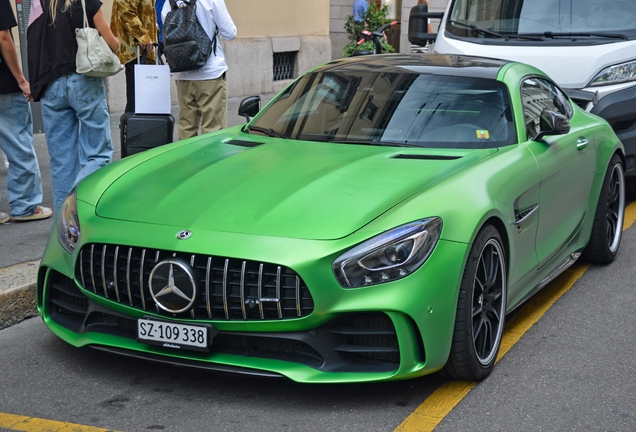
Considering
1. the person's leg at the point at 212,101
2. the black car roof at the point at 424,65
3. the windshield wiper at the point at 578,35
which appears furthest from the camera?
the windshield wiper at the point at 578,35

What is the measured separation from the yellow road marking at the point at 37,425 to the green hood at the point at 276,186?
0.90 metres

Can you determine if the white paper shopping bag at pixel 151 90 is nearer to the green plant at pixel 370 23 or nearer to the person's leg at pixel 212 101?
the person's leg at pixel 212 101

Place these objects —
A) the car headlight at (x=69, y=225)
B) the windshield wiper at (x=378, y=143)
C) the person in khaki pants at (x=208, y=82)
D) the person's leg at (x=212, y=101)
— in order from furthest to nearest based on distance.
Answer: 1. the person's leg at (x=212, y=101)
2. the person in khaki pants at (x=208, y=82)
3. the windshield wiper at (x=378, y=143)
4. the car headlight at (x=69, y=225)

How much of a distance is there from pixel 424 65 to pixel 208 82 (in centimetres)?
299

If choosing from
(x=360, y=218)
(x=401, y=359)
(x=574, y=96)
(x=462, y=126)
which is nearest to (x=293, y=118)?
(x=462, y=126)

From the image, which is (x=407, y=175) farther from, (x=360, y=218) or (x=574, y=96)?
(x=574, y=96)

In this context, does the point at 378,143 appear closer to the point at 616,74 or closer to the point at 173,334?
the point at 173,334

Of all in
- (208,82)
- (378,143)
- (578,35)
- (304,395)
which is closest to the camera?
(304,395)

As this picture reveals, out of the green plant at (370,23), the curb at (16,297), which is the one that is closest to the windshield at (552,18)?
the curb at (16,297)

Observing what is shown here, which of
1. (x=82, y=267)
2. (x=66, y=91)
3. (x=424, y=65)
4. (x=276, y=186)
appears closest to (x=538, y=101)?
(x=424, y=65)

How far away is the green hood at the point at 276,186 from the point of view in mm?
4027

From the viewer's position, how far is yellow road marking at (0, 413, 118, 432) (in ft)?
12.3

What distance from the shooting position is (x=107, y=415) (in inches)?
154

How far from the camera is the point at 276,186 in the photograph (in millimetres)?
4391
